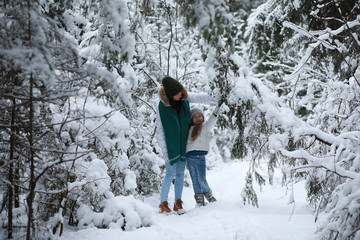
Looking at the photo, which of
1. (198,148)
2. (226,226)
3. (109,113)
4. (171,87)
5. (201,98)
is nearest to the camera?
(109,113)

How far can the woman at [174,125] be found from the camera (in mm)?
4043

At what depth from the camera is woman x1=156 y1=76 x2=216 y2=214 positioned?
4.04 m

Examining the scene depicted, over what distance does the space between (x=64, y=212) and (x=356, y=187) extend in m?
2.87

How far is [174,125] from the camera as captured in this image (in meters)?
4.09

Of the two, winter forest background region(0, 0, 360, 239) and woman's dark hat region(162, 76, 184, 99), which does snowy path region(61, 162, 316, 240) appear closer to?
winter forest background region(0, 0, 360, 239)

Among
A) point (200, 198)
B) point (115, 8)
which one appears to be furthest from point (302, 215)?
point (115, 8)

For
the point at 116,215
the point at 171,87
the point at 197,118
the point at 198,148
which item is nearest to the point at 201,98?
the point at 197,118

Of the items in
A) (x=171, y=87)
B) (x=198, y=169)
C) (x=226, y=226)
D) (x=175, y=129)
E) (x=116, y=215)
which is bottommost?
(x=226, y=226)

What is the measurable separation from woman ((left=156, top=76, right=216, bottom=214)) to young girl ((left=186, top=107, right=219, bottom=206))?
0.11 metres

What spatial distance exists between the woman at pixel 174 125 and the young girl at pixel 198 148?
11 centimetres

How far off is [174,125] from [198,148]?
0.53m

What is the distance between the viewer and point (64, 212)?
3133 mm

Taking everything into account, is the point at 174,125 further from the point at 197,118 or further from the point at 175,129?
the point at 197,118

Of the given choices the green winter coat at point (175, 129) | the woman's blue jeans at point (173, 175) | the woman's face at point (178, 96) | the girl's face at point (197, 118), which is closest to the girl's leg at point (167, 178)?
the woman's blue jeans at point (173, 175)
